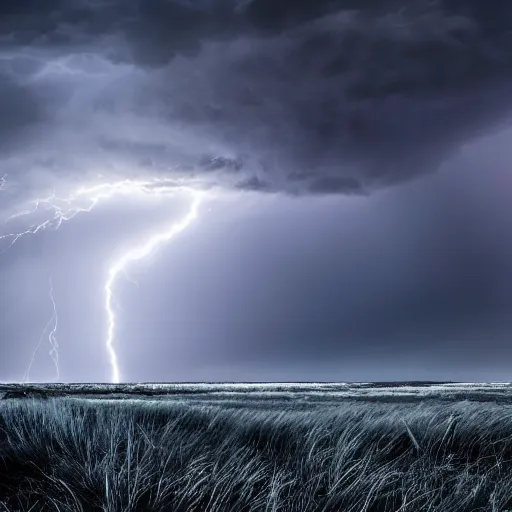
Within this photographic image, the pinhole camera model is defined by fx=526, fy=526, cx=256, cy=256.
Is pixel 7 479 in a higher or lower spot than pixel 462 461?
higher

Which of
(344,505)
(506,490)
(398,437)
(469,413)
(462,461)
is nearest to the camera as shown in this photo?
(344,505)

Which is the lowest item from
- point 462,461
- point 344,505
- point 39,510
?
point 462,461

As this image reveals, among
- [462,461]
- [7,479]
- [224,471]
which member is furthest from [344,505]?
[462,461]

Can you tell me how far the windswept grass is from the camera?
3.71 m

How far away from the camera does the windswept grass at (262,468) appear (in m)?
3.71

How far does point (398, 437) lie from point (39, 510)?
525cm

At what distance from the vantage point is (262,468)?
4.59 m

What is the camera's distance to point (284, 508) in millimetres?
3709

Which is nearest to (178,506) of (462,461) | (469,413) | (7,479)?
(7,479)

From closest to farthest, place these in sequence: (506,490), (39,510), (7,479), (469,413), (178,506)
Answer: (178,506) < (39,510) < (506,490) < (7,479) < (469,413)

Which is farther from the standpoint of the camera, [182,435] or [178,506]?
[182,435]

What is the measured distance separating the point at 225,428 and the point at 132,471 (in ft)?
13.9

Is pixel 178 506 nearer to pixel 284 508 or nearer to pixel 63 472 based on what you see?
pixel 284 508

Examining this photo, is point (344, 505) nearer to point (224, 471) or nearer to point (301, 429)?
point (224, 471)
